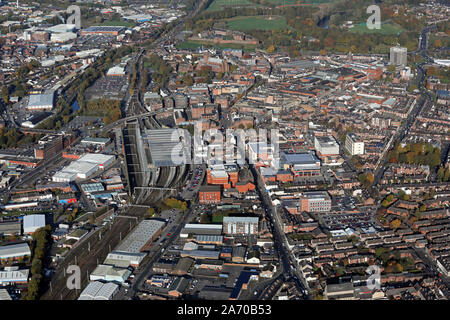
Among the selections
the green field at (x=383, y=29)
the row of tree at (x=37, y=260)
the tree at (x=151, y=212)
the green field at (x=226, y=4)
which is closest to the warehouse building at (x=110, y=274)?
the row of tree at (x=37, y=260)

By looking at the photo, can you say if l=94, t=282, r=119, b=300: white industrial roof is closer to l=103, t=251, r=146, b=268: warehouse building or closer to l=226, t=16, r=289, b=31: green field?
l=103, t=251, r=146, b=268: warehouse building

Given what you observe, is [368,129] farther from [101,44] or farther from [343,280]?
[101,44]

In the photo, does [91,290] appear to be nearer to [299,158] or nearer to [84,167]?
[84,167]

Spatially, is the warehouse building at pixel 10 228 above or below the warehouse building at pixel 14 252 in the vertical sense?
above

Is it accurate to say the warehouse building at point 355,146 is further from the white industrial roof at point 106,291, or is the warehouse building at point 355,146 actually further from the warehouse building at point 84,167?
the white industrial roof at point 106,291

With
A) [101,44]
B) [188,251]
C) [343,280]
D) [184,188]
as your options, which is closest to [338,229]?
[343,280]

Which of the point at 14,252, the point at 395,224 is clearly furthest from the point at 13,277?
the point at 395,224
